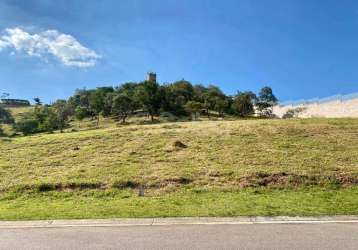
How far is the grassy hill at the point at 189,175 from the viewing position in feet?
34.3

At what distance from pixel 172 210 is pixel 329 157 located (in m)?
9.34

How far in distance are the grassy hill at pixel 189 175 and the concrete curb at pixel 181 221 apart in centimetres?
44

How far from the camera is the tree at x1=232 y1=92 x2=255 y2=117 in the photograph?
80.1 meters

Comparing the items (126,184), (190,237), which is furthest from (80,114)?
(190,237)

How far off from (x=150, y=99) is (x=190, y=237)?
64031 millimetres

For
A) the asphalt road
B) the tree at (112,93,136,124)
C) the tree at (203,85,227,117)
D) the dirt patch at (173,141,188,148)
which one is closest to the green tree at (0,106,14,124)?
the tree at (112,93,136,124)

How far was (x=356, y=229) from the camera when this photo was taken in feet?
25.8

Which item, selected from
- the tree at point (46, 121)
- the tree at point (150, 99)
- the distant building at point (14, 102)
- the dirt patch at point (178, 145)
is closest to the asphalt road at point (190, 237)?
the dirt patch at point (178, 145)

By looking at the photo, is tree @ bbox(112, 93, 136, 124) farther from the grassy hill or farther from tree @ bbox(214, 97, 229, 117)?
the grassy hill

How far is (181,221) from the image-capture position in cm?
893

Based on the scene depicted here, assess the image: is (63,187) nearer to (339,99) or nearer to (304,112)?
(339,99)

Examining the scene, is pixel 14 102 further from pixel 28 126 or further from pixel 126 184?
pixel 126 184

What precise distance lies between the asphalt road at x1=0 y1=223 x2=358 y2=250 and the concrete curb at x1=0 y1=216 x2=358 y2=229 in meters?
0.28

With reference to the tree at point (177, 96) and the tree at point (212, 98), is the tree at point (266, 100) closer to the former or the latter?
the tree at point (212, 98)
